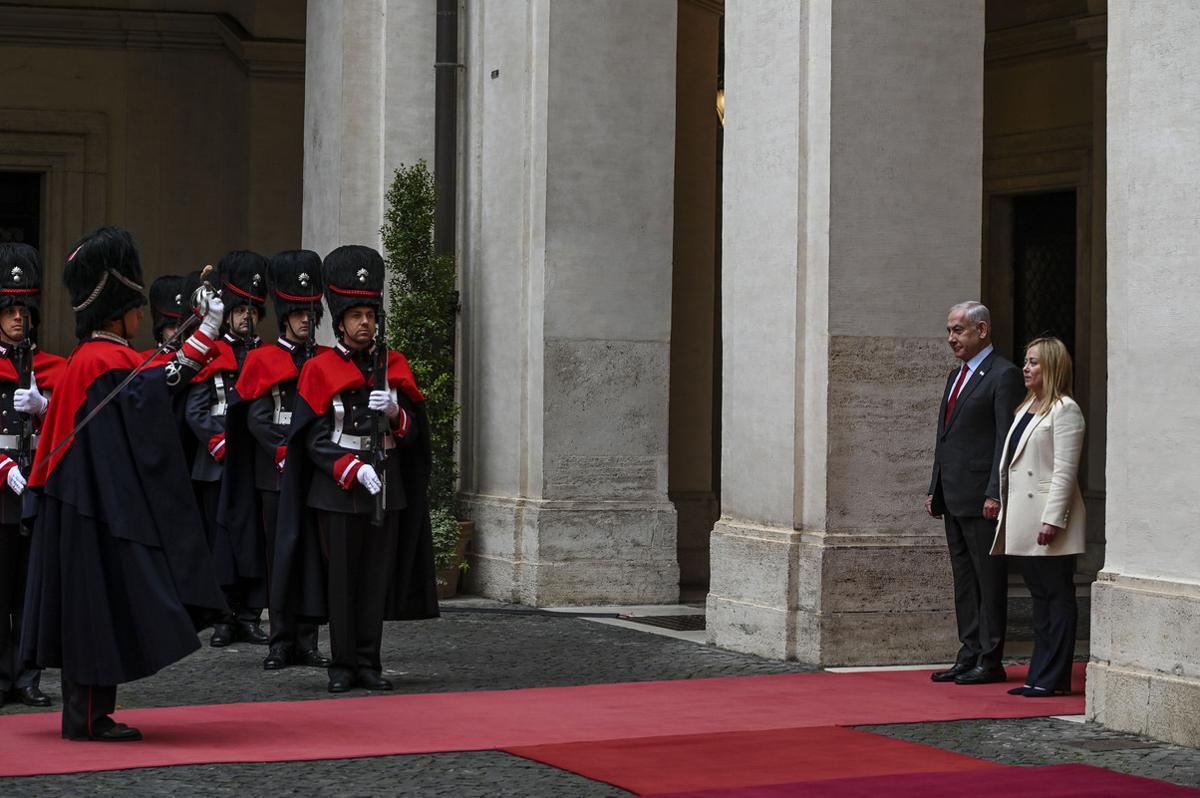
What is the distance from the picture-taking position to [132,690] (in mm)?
8836

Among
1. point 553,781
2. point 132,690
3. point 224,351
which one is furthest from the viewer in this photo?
point 224,351

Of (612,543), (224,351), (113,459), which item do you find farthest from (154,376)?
(612,543)

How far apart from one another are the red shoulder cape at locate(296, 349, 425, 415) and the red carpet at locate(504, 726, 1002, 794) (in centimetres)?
231

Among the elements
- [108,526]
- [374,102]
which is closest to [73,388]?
[108,526]

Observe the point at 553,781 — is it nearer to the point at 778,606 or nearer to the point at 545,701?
the point at 545,701

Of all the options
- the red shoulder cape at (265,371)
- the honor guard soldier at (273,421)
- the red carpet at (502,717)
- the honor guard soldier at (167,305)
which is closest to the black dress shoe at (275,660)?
the honor guard soldier at (273,421)

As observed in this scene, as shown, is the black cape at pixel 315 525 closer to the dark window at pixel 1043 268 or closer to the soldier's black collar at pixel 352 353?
the soldier's black collar at pixel 352 353

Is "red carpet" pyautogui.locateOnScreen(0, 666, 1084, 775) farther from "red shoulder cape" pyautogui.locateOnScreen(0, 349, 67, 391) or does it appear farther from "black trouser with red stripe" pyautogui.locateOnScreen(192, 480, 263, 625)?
"black trouser with red stripe" pyautogui.locateOnScreen(192, 480, 263, 625)

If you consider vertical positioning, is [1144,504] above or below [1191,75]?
below

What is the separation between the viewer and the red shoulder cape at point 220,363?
10773 mm

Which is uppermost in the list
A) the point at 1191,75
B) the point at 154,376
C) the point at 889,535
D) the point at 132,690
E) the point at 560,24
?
the point at 560,24

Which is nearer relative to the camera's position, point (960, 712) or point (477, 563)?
point (960, 712)

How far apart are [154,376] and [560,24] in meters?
5.98

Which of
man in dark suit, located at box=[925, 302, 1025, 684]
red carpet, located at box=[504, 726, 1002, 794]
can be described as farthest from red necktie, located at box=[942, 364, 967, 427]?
red carpet, located at box=[504, 726, 1002, 794]
